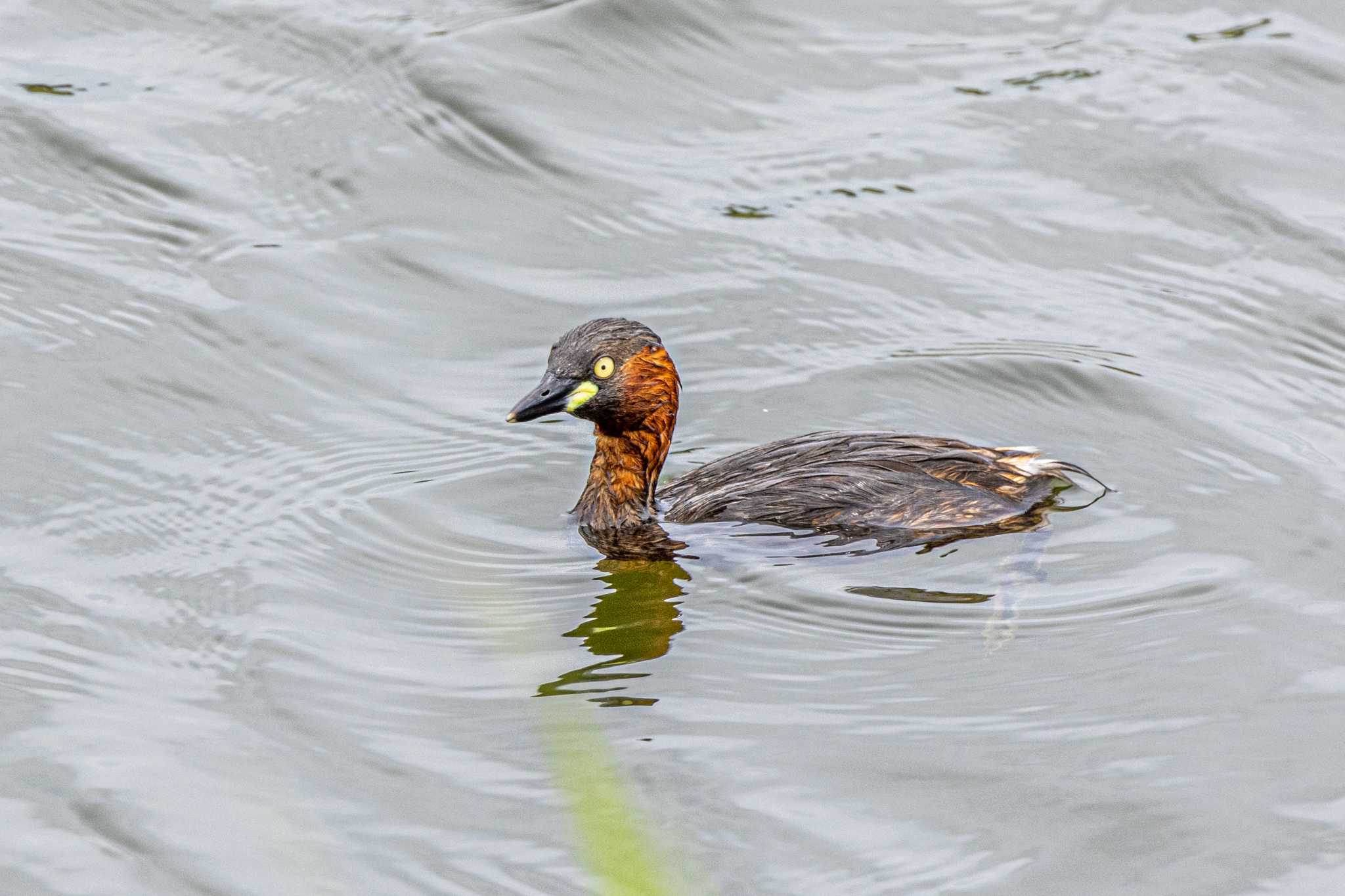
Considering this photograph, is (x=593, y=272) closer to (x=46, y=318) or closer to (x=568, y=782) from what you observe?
(x=46, y=318)

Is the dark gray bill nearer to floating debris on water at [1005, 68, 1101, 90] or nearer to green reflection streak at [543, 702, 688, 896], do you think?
green reflection streak at [543, 702, 688, 896]

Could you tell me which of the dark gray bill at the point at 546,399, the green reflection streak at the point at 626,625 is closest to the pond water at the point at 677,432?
the green reflection streak at the point at 626,625

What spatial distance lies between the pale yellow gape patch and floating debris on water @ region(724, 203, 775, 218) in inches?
101

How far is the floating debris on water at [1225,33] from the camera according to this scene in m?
11.3

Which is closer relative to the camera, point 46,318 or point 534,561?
point 534,561

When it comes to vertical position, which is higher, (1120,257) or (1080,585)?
(1120,257)

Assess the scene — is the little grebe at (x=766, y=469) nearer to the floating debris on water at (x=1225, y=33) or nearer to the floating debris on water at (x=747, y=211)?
the floating debris on water at (x=747, y=211)

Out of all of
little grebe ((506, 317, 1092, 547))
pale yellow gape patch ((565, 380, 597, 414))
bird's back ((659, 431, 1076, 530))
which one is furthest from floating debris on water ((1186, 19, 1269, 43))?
pale yellow gape patch ((565, 380, 597, 414))


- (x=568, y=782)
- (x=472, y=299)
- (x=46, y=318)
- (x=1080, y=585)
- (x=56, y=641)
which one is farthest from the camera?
(x=472, y=299)

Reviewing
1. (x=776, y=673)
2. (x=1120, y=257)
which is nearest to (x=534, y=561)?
(x=776, y=673)

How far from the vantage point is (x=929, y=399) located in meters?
8.13

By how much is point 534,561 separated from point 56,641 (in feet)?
5.54

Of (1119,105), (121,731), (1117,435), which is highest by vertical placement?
(1119,105)

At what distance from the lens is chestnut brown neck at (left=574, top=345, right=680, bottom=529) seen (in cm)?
728
